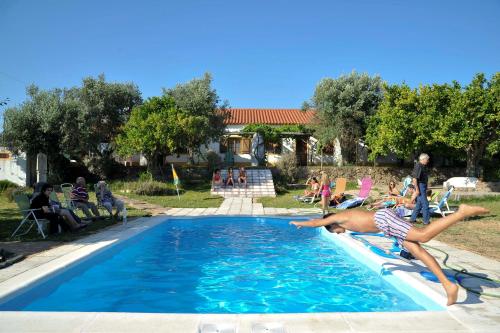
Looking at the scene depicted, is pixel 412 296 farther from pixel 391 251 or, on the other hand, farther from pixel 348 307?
pixel 391 251

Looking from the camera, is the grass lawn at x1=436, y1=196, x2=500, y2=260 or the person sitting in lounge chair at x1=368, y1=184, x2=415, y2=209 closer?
the grass lawn at x1=436, y1=196, x2=500, y2=260

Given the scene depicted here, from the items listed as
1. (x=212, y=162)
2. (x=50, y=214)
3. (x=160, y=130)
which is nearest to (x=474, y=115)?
(x=212, y=162)

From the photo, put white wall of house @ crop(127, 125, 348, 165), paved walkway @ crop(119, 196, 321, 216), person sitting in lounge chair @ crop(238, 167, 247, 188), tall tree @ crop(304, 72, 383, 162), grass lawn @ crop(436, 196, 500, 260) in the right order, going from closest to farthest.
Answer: grass lawn @ crop(436, 196, 500, 260) → paved walkway @ crop(119, 196, 321, 216) → person sitting in lounge chair @ crop(238, 167, 247, 188) → tall tree @ crop(304, 72, 383, 162) → white wall of house @ crop(127, 125, 348, 165)

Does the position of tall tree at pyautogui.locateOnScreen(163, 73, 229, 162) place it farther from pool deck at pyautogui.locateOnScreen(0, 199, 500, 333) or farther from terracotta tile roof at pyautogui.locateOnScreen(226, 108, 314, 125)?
pool deck at pyautogui.locateOnScreen(0, 199, 500, 333)

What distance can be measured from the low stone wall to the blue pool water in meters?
15.7

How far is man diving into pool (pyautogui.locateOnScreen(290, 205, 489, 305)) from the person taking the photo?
142 inches

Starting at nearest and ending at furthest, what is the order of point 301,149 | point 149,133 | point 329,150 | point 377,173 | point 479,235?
1. point 479,235
2. point 149,133
3. point 377,173
4. point 329,150
5. point 301,149

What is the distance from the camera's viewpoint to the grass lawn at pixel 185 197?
14.3 meters

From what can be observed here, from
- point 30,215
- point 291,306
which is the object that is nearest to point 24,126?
point 30,215

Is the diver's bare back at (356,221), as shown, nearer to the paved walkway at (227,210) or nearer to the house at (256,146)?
the paved walkway at (227,210)

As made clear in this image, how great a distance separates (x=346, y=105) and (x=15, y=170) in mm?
19678

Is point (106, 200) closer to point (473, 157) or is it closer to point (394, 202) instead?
point (394, 202)

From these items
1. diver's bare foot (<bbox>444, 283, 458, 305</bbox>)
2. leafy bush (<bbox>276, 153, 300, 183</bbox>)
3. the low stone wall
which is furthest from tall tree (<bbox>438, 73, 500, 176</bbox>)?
diver's bare foot (<bbox>444, 283, 458, 305</bbox>)

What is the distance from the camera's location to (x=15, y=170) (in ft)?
63.2
